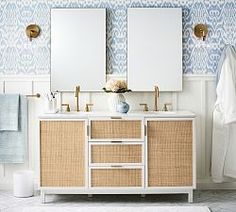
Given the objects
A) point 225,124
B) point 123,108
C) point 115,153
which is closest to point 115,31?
point 123,108

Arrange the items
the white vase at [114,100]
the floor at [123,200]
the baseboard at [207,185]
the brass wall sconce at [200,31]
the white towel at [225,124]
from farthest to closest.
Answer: the baseboard at [207,185], the brass wall sconce at [200,31], the white towel at [225,124], the white vase at [114,100], the floor at [123,200]

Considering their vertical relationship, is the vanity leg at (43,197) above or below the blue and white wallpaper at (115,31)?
below

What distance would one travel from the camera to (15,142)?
15.4ft

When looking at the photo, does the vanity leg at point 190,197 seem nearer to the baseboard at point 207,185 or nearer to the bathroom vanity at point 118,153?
the bathroom vanity at point 118,153

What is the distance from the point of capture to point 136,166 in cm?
423

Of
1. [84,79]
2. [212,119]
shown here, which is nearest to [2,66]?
[84,79]

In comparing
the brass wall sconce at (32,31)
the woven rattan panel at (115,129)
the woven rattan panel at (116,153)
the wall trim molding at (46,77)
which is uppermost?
the brass wall sconce at (32,31)

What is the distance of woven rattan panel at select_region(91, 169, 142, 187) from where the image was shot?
4238 mm

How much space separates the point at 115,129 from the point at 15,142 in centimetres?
112

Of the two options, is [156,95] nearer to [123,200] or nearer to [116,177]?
[116,177]

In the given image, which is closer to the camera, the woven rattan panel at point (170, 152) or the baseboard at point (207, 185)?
the woven rattan panel at point (170, 152)

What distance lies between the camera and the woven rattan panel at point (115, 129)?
4.22 meters

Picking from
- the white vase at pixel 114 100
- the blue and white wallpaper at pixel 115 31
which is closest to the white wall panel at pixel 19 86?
the blue and white wallpaper at pixel 115 31

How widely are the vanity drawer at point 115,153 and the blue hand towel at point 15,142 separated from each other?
87cm
